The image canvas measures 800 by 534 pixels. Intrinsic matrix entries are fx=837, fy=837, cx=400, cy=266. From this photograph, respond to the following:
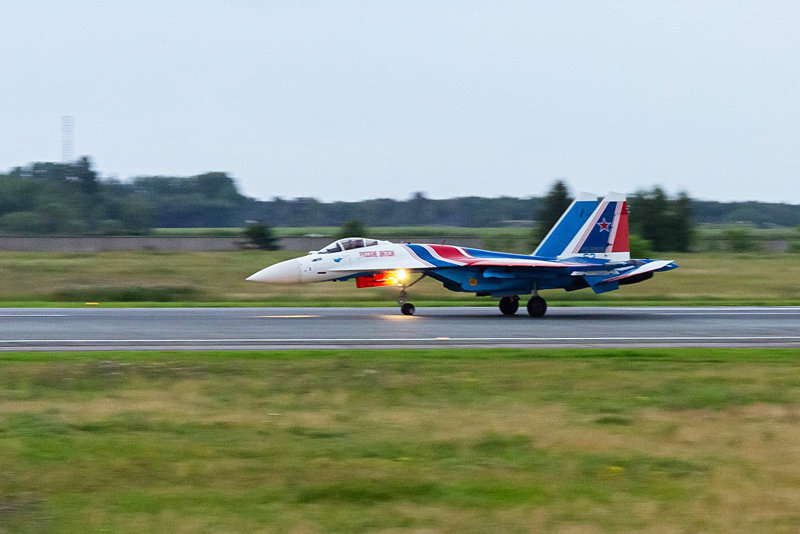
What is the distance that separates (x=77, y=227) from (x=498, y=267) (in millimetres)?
61831

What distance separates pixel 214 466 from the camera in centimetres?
715

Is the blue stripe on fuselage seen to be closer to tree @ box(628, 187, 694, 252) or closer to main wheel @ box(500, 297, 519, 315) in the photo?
main wheel @ box(500, 297, 519, 315)

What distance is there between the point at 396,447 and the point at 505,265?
14.6 metres

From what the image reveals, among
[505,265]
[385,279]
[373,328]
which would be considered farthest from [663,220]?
[373,328]

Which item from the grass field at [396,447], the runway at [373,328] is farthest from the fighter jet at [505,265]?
the grass field at [396,447]

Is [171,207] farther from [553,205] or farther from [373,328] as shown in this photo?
[373,328]

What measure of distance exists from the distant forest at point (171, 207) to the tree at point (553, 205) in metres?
11.1

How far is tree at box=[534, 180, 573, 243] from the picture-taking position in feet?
202

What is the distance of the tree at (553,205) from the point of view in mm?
61688

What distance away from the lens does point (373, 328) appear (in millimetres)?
18594

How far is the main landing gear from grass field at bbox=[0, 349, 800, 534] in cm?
943

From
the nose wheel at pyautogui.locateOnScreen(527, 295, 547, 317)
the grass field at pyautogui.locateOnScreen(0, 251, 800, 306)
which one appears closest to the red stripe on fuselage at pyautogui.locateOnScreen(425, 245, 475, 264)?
the nose wheel at pyautogui.locateOnScreen(527, 295, 547, 317)

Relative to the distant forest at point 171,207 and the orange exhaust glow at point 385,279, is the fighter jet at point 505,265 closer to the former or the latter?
the orange exhaust glow at point 385,279

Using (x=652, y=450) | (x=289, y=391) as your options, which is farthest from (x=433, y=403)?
(x=652, y=450)
